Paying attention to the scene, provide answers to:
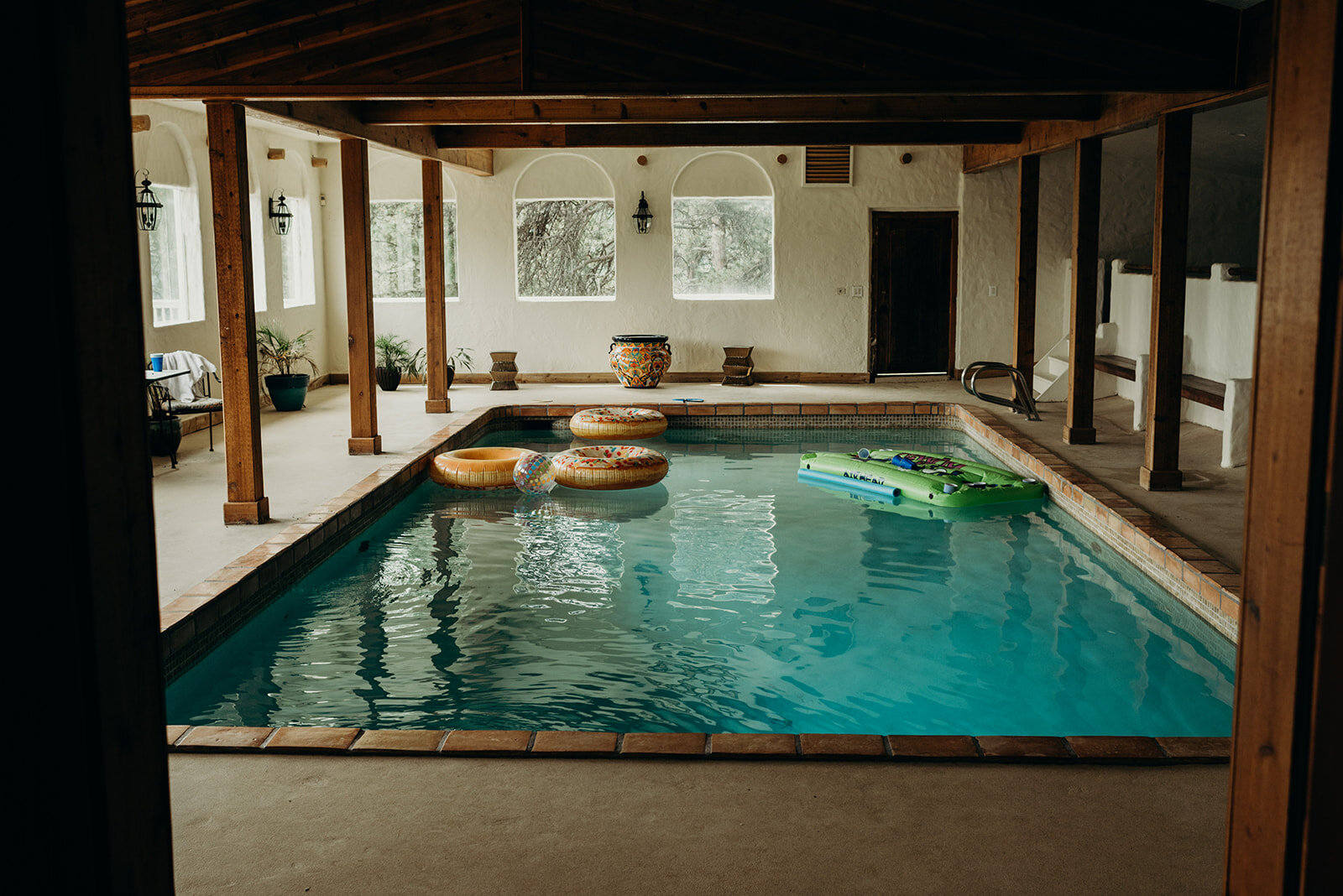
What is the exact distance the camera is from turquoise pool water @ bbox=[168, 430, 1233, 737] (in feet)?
15.1

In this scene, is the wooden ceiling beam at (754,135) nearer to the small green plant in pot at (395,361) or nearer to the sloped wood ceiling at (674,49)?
the small green plant in pot at (395,361)

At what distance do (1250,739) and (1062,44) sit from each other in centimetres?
486

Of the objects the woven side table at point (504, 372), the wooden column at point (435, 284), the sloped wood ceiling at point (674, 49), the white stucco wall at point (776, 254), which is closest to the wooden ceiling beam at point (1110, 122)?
the sloped wood ceiling at point (674, 49)

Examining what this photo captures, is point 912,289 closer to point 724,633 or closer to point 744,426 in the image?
point 744,426

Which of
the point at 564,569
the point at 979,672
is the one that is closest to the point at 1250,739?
the point at 979,672

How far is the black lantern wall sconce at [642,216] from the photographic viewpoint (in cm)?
1355

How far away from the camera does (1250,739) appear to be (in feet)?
5.51

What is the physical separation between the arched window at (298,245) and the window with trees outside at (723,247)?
428 centimetres

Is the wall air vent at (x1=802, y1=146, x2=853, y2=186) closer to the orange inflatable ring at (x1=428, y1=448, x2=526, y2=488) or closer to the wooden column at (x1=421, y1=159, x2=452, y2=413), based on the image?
the wooden column at (x1=421, y1=159, x2=452, y2=413)

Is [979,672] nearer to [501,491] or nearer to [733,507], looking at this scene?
[733,507]

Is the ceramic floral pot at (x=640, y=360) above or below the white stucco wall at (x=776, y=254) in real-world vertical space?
below

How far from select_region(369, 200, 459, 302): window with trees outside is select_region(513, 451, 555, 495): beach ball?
6.07 metres

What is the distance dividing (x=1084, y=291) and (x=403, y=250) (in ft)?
27.4

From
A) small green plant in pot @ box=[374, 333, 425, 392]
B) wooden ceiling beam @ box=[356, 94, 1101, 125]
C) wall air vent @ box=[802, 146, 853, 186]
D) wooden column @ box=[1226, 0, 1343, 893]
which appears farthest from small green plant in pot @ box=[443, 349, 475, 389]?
wooden column @ box=[1226, 0, 1343, 893]
